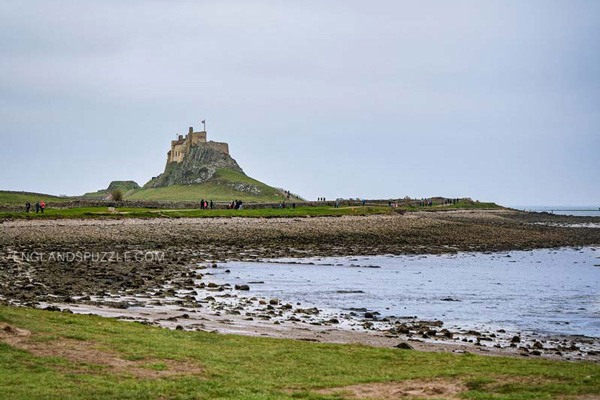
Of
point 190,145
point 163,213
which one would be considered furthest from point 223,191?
point 163,213

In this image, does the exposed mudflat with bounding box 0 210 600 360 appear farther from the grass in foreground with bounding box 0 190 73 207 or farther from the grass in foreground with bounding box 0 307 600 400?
the grass in foreground with bounding box 0 190 73 207

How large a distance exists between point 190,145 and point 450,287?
5498 inches

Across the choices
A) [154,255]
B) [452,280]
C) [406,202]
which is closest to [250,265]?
[154,255]

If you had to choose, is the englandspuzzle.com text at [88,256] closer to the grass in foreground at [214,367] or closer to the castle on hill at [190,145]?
the grass in foreground at [214,367]

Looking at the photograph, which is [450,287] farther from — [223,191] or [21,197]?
[223,191]

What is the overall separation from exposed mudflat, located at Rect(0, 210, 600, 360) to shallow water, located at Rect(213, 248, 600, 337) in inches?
102

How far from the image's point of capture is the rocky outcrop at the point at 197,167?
15775cm

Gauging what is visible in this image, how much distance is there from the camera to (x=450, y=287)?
35.6 meters

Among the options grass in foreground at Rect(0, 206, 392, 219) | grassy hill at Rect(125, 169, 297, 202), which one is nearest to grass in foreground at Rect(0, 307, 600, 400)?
grass in foreground at Rect(0, 206, 392, 219)

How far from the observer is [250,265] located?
4362 centimetres

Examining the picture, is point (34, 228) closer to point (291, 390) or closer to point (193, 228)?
point (193, 228)

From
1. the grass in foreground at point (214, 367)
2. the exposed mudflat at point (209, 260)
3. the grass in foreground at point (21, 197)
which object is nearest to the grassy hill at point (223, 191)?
the grass in foreground at point (21, 197)

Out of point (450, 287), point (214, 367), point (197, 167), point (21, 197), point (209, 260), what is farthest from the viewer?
point (197, 167)

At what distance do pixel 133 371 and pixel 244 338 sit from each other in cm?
484
